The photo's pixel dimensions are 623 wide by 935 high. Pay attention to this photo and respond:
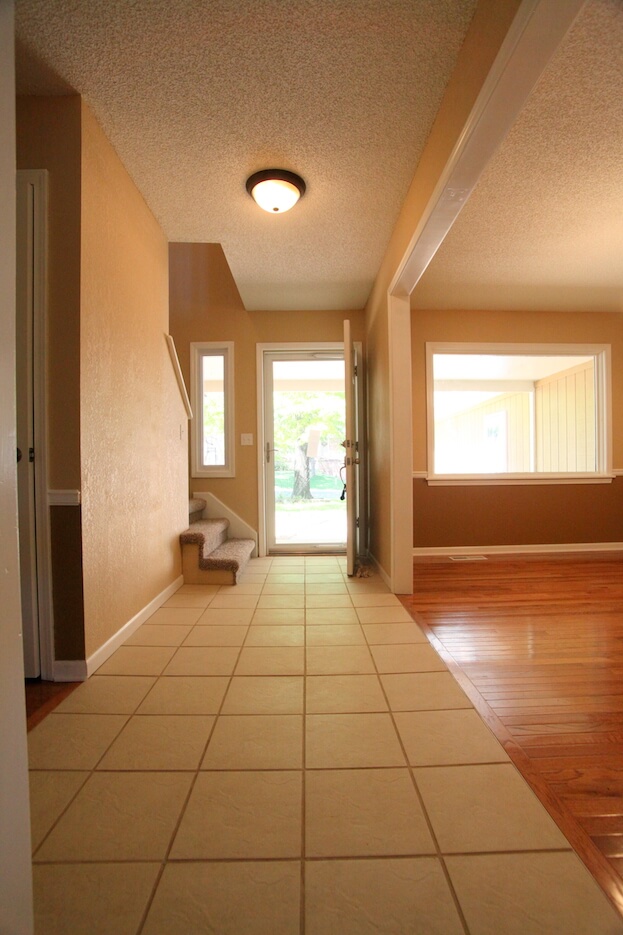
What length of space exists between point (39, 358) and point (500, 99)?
1860 millimetres

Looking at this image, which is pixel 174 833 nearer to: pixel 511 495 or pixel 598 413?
pixel 511 495

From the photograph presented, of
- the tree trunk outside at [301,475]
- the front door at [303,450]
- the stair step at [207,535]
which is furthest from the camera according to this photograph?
the tree trunk outside at [301,475]

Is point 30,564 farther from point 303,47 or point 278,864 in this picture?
point 303,47

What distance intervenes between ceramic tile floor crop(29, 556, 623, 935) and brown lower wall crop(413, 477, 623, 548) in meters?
2.21

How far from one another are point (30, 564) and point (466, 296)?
373cm

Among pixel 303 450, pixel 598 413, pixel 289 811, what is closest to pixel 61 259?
pixel 289 811

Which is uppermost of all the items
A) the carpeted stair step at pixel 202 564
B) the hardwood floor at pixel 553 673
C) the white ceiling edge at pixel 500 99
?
the white ceiling edge at pixel 500 99

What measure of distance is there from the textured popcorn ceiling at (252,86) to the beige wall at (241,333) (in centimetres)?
143

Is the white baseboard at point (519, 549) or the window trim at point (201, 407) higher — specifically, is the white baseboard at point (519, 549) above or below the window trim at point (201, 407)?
below

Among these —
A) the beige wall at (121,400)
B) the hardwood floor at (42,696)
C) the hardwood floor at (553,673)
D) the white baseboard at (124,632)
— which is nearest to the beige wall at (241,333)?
the beige wall at (121,400)

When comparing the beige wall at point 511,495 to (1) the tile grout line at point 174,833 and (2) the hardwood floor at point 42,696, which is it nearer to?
(1) the tile grout line at point 174,833

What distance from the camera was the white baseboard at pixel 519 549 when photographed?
3.77 metres

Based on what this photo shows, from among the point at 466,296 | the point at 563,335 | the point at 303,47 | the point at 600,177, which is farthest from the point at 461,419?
the point at 303,47

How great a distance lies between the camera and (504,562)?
3602 millimetres
